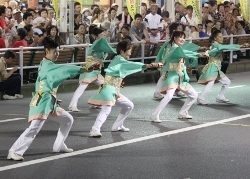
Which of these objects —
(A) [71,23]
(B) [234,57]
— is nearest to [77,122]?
(A) [71,23]

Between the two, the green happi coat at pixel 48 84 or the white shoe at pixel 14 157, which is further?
the green happi coat at pixel 48 84

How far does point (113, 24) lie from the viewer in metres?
19.1

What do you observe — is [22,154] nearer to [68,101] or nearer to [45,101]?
[45,101]

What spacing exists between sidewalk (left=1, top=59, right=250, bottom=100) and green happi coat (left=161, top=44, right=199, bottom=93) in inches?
88.2

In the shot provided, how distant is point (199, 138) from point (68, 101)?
481 cm

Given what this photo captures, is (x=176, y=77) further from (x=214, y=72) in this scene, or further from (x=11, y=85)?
(x=11, y=85)

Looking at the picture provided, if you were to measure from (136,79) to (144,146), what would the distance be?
8.24 m

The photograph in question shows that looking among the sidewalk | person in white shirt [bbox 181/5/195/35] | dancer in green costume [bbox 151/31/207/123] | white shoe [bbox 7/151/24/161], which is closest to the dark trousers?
the sidewalk

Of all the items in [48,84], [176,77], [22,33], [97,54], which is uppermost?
[22,33]

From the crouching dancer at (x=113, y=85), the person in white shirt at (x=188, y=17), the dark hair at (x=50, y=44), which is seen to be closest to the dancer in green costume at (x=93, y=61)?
the crouching dancer at (x=113, y=85)

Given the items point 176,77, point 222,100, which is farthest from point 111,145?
point 222,100

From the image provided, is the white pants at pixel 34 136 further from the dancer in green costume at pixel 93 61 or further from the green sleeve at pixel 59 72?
the dancer in green costume at pixel 93 61

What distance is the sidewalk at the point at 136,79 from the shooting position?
52.6 feet

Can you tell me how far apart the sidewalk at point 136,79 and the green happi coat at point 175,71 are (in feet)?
7.35
